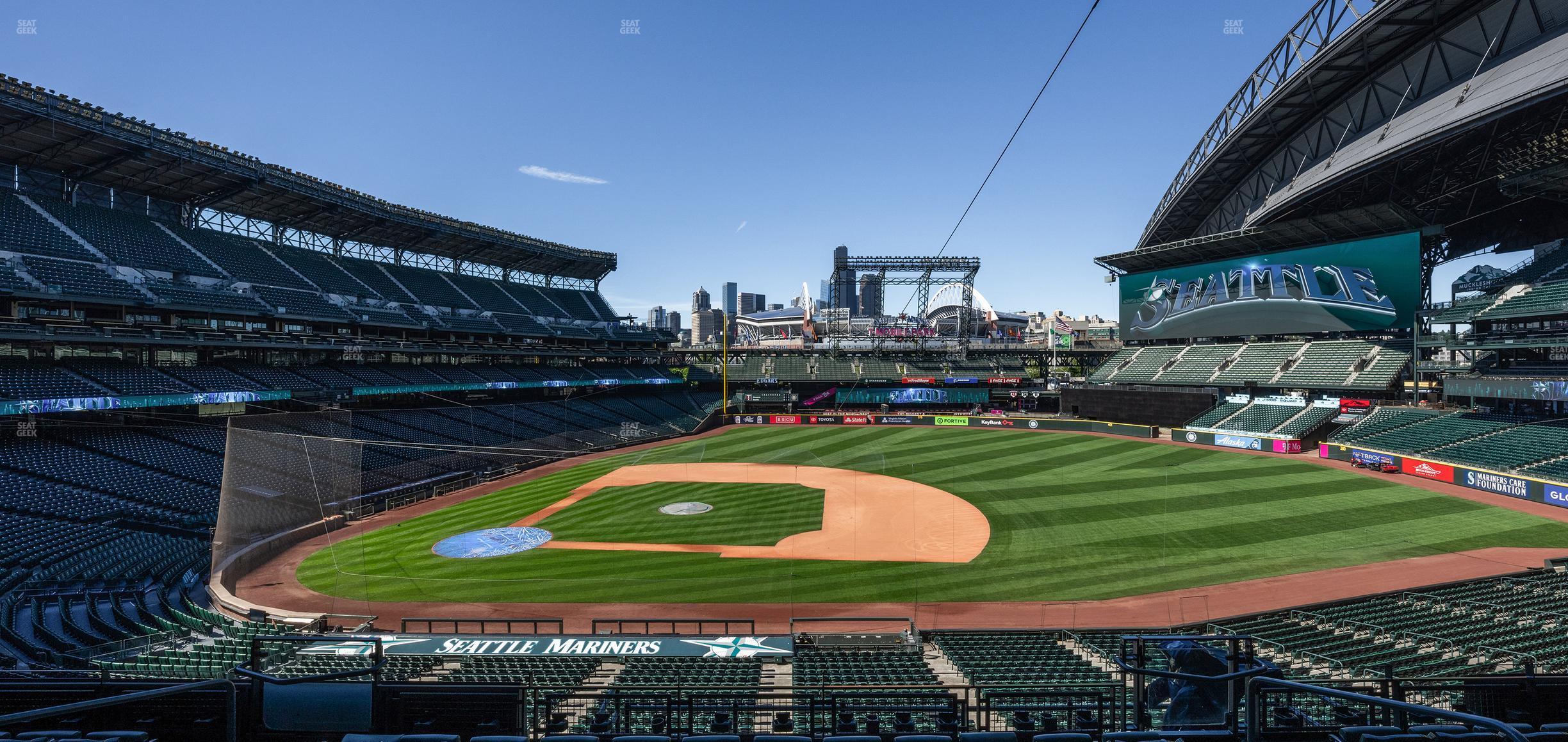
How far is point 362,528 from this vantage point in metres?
27.5

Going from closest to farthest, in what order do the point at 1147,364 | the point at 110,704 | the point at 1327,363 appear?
the point at 110,704
the point at 1327,363
the point at 1147,364

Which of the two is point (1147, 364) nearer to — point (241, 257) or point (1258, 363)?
point (1258, 363)

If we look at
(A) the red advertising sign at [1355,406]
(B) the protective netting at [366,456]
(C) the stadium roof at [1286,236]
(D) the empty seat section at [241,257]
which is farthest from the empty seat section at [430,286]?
(A) the red advertising sign at [1355,406]

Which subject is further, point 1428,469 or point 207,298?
point 207,298

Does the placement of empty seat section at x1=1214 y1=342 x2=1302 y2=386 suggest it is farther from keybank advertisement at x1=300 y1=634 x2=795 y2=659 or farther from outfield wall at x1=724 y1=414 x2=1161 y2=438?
keybank advertisement at x1=300 y1=634 x2=795 y2=659

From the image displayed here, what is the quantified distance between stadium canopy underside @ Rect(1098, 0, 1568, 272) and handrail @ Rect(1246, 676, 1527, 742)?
132ft

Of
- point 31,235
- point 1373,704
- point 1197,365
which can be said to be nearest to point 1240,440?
point 1197,365

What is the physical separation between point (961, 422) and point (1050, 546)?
41160mm

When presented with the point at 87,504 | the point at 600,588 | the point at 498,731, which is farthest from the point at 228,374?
the point at 498,731

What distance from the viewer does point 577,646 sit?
1525cm

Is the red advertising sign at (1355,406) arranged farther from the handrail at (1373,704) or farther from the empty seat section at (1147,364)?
the handrail at (1373,704)

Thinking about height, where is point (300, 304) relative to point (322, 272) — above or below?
below

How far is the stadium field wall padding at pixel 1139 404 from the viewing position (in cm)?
5262

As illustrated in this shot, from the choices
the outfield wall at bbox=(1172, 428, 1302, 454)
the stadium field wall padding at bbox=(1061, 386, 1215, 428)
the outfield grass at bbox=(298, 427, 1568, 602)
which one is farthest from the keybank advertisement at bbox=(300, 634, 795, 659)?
the stadium field wall padding at bbox=(1061, 386, 1215, 428)
